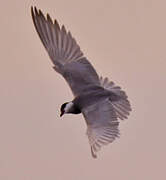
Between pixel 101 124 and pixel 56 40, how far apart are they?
0.84m

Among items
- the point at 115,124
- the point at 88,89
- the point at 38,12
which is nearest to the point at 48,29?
the point at 38,12

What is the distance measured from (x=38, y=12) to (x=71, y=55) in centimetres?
40

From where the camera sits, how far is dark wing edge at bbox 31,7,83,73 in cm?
571

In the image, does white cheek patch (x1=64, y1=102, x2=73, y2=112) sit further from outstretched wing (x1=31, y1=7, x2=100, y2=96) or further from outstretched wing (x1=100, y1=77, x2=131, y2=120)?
outstretched wing (x1=100, y1=77, x2=131, y2=120)

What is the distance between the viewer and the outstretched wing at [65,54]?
571 centimetres

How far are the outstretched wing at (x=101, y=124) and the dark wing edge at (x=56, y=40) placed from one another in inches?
20.4

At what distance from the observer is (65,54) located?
5918mm

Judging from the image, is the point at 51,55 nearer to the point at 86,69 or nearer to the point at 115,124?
the point at 86,69

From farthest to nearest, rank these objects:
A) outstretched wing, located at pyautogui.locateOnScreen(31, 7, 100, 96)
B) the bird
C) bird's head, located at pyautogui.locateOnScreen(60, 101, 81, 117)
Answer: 1. outstretched wing, located at pyautogui.locateOnScreen(31, 7, 100, 96)
2. bird's head, located at pyautogui.locateOnScreen(60, 101, 81, 117)
3. the bird

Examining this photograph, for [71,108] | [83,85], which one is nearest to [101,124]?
[71,108]

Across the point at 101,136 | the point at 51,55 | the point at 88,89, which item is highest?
the point at 51,55

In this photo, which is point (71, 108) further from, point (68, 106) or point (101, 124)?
point (101, 124)

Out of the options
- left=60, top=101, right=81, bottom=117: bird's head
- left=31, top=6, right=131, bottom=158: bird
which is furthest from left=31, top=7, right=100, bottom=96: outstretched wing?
left=60, top=101, right=81, bottom=117: bird's head

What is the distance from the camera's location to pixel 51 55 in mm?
5914
